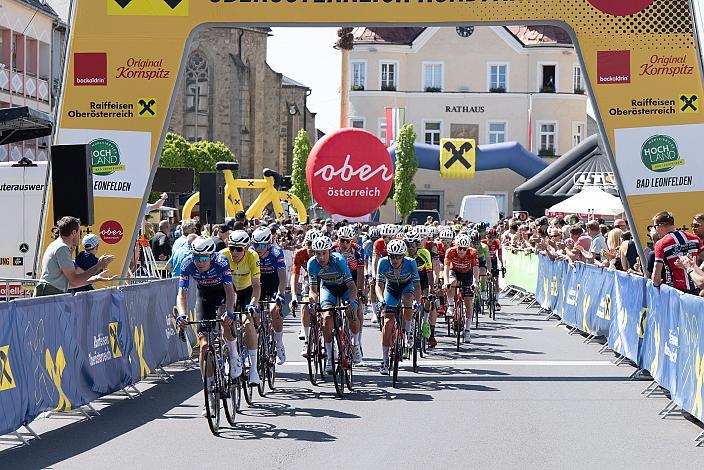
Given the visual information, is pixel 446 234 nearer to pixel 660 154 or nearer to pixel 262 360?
pixel 660 154

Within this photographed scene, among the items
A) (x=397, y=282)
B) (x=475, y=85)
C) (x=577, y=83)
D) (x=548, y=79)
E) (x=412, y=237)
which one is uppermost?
(x=548, y=79)

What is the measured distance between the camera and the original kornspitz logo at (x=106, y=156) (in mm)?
18625

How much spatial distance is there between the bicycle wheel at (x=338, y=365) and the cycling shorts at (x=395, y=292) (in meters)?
1.40

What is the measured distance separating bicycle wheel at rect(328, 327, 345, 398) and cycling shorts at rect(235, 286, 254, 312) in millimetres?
1097

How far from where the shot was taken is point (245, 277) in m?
14.5

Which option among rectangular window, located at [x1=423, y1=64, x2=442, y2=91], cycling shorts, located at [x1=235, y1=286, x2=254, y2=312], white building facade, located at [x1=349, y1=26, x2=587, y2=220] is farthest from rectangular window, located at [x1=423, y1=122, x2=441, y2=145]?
cycling shorts, located at [x1=235, y1=286, x2=254, y2=312]

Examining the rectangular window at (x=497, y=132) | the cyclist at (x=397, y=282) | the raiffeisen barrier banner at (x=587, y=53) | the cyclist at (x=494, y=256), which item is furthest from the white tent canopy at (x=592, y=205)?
the rectangular window at (x=497, y=132)

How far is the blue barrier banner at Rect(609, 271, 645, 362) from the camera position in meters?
16.5

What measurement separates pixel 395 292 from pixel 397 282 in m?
0.15

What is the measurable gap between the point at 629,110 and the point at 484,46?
227ft

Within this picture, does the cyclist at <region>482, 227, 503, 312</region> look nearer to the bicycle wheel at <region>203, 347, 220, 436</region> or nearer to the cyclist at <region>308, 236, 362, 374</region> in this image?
the cyclist at <region>308, 236, 362, 374</region>

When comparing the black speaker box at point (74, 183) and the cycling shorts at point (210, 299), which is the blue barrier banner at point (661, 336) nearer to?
the cycling shorts at point (210, 299)

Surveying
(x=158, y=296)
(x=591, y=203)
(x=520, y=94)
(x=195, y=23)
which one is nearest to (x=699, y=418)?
(x=158, y=296)

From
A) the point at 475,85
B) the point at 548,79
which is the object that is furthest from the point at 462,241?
the point at 548,79
